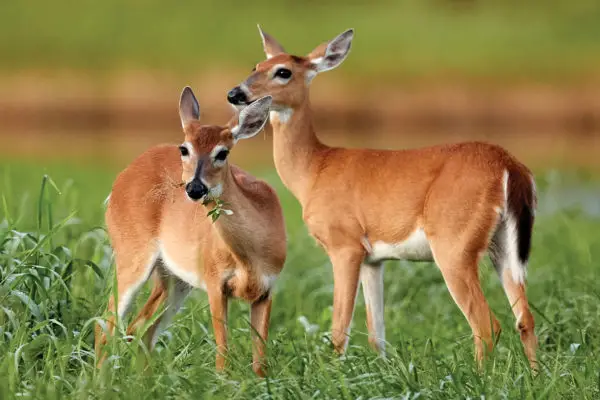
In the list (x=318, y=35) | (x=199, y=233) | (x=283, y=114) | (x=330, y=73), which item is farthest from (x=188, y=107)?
(x=318, y=35)

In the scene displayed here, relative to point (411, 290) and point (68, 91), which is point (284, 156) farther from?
point (68, 91)

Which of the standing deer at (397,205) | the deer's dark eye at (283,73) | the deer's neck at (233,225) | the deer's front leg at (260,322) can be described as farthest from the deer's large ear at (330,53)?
the deer's front leg at (260,322)

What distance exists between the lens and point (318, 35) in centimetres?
3031

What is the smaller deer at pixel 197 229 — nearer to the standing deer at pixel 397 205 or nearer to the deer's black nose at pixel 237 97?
the deer's black nose at pixel 237 97

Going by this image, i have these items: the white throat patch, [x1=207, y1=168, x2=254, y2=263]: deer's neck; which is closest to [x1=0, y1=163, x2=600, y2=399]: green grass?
[x1=207, y1=168, x2=254, y2=263]: deer's neck

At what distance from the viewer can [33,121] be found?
85.5 feet

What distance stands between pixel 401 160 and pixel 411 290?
2.23 m

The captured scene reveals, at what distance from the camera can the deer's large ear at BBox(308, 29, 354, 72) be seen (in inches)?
303

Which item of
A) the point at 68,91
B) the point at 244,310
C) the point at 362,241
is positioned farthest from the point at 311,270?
the point at 68,91

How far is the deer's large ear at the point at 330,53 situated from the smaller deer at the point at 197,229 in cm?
98

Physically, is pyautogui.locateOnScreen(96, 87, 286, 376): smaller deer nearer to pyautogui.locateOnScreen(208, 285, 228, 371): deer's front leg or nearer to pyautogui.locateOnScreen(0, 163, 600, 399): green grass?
pyautogui.locateOnScreen(208, 285, 228, 371): deer's front leg

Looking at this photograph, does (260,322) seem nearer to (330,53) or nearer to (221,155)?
(221,155)

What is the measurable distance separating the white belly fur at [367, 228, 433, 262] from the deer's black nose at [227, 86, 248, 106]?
41.7 inches

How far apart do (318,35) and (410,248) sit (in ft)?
76.9
